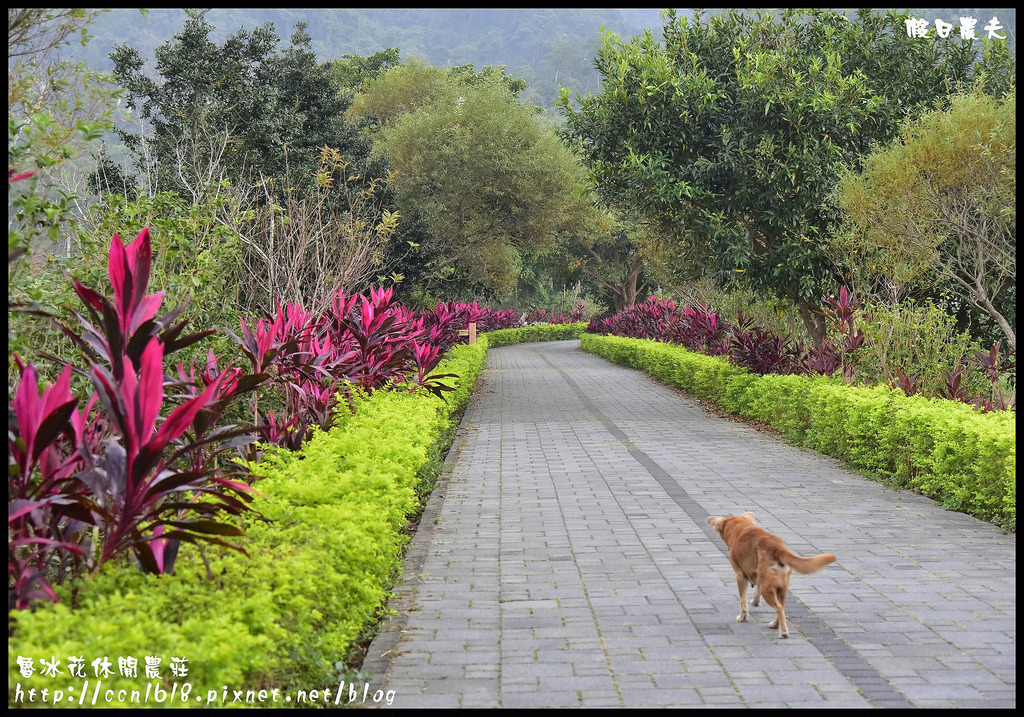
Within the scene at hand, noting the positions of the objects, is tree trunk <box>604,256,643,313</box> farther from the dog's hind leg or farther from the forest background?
the dog's hind leg

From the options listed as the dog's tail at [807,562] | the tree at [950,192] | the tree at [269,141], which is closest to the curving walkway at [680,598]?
the dog's tail at [807,562]

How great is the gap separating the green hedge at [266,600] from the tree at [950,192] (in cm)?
794

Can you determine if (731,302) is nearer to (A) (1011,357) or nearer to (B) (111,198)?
(A) (1011,357)

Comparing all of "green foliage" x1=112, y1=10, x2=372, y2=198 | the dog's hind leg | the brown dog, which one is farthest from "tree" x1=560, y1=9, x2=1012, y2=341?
the dog's hind leg

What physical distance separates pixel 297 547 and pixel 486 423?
34.7 ft

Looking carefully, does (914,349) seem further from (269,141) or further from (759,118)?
(269,141)

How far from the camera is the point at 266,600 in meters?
3.27

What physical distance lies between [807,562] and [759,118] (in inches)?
444

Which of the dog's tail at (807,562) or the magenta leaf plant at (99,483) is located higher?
the magenta leaf plant at (99,483)

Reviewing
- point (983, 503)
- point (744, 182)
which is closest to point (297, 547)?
point (983, 503)

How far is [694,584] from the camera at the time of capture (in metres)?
5.55

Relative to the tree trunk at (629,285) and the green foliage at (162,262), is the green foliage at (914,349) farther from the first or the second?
the tree trunk at (629,285)

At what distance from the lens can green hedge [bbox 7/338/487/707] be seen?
277 centimetres

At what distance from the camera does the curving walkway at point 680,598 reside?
13.0ft
